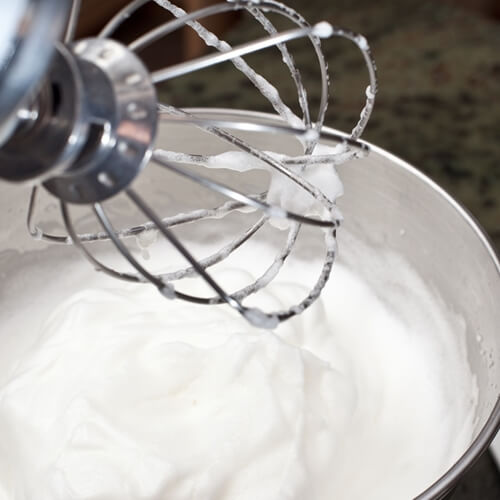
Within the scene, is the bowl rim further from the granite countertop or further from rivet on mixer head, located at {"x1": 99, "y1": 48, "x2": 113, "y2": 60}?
the granite countertop

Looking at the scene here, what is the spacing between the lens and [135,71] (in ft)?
1.01

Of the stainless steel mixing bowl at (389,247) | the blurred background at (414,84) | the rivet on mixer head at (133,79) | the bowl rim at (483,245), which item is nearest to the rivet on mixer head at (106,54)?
the rivet on mixer head at (133,79)

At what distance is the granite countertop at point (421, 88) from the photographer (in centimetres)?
94

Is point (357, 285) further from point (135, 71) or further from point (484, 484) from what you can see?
point (135, 71)

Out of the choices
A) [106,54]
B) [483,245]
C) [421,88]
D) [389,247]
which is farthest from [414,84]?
[106,54]

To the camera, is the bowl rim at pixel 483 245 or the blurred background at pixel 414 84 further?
the blurred background at pixel 414 84

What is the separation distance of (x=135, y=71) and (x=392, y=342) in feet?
1.36

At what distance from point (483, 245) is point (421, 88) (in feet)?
2.03

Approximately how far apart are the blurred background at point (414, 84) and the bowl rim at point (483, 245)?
306 millimetres

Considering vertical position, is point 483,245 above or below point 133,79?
below

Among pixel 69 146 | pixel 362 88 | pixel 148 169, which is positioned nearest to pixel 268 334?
pixel 148 169

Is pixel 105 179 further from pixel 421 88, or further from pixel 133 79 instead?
pixel 421 88

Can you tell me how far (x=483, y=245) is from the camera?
51 centimetres

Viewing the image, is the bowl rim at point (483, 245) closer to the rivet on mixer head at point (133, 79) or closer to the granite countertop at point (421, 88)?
the rivet on mixer head at point (133, 79)
